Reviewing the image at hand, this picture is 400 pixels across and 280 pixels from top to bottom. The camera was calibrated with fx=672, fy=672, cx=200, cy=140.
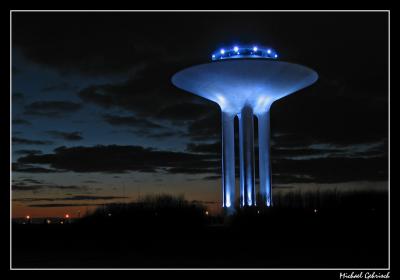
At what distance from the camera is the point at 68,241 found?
26984 millimetres

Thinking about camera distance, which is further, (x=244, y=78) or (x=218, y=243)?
(x=244, y=78)

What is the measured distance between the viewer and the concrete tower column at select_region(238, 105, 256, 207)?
4075cm

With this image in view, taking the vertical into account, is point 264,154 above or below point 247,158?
above

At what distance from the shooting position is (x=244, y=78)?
38.0m


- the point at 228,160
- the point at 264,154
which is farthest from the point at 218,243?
the point at 264,154

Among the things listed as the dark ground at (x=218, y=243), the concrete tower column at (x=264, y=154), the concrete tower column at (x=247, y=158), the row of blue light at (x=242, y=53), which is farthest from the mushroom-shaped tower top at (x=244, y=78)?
the dark ground at (x=218, y=243)

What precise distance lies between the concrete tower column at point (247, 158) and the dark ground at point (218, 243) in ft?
16.3

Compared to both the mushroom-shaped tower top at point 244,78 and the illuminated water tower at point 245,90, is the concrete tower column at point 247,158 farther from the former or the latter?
the mushroom-shaped tower top at point 244,78

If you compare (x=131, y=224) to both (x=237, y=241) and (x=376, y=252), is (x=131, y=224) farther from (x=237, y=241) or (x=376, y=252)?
(x=376, y=252)

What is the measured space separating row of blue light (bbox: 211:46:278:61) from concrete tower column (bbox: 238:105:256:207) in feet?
11.6

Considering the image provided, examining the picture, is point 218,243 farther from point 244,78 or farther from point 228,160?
point 228,160

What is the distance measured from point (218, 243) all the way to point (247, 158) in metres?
16.2

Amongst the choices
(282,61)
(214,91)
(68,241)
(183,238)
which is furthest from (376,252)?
(214,91)

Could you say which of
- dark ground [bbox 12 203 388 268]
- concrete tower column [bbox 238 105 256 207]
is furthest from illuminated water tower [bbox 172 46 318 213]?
dark ground [bbox 12 203 388 268]
